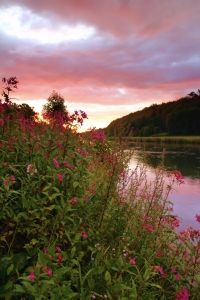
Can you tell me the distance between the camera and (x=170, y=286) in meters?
3.07

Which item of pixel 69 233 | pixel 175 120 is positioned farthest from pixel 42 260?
pixel 175 120

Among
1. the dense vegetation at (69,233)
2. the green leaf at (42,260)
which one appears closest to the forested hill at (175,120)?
the dense vegetation at (69,233)

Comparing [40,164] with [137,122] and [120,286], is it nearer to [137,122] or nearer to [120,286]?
[120,286]

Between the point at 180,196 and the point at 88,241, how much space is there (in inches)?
368

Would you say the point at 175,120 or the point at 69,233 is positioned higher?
the point at 175,120

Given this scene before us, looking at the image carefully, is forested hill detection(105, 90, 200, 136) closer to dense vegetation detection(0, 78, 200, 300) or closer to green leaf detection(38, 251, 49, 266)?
dense vegetation detection(0, 78, 200, 300)

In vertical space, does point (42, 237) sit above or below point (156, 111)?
below

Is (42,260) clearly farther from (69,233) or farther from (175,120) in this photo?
(175,120)

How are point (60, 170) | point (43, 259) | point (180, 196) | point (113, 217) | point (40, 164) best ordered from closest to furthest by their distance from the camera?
point (43, 259) < point (60, 170) < point (40, 164) < point (113, 217) < point (180, 196)

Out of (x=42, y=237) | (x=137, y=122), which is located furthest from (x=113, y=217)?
(x=137, y=122)

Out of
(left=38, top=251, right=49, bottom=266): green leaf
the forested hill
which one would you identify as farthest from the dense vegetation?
the forested hill

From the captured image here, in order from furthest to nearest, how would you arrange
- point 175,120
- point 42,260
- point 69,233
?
point 175,120 → point 69,233 → point 42,260

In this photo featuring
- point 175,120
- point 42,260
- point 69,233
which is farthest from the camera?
point 175,120

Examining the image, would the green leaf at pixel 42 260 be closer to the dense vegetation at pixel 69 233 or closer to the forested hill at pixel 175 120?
the dense vegetation at pixel 69 233
